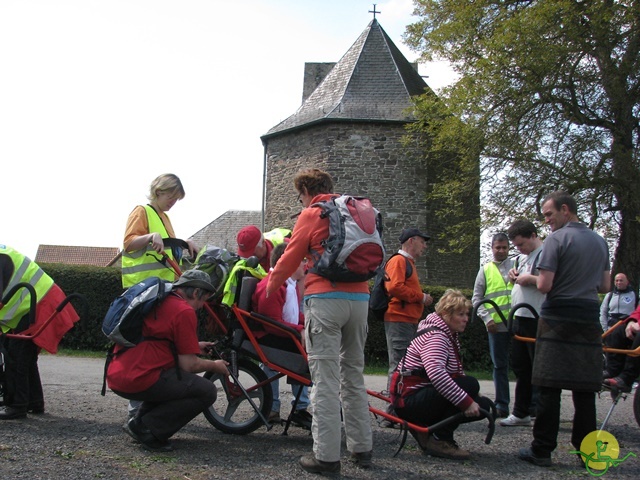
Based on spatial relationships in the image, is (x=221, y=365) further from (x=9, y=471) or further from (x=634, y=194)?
(x=634, y=194)

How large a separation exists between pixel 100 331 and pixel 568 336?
11.0 metres

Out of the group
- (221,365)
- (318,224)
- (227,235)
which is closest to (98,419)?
(221,365)

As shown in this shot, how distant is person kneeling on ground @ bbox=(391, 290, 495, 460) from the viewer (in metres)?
4.62

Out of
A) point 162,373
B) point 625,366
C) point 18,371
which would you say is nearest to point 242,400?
point 162,373

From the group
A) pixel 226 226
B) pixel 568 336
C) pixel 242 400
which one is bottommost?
pixel 242 400

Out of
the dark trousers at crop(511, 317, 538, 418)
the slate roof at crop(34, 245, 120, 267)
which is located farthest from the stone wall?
the slate roof at crop(34, 245, 120, 267)

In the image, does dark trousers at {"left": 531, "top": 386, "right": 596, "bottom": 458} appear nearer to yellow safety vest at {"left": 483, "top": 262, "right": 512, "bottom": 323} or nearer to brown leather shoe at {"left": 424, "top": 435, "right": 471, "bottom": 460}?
brown leather shoe at {"left": 424, "top": 435, "right": 471, "bottom": 460}

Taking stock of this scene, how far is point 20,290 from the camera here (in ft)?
18.1

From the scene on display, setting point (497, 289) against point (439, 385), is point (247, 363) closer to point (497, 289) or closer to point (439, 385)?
point (439, 385)

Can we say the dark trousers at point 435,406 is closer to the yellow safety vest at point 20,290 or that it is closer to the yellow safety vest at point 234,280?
the yellow safety vest at point 234,280

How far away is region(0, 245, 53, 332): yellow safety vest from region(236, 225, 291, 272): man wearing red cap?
1620 mm

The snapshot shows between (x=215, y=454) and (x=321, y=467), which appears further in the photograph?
(x=215, y=454)

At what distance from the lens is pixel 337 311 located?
13.7 ft

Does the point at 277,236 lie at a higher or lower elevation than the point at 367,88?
lower
